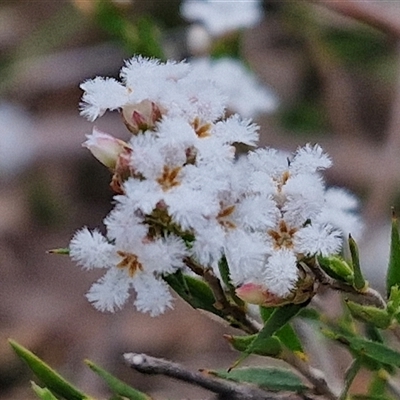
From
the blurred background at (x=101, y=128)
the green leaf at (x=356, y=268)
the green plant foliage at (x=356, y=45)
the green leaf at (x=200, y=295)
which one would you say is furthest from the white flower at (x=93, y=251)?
the green plant foliage at (x=356, y=45)

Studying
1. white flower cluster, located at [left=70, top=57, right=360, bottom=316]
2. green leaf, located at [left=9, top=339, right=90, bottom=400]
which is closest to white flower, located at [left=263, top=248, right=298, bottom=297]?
white flower cluster, located at [left=70, top=57, right=360, bottom=316]

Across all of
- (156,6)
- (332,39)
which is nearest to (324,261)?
(332,39)

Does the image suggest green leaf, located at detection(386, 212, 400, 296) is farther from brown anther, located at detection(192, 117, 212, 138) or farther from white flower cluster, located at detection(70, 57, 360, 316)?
brown anther, located at detection(192, 117, 212, 138)

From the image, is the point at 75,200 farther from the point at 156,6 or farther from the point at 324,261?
the point at 324,261

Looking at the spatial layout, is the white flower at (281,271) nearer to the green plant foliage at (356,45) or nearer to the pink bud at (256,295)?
the pink bud at (256,295)

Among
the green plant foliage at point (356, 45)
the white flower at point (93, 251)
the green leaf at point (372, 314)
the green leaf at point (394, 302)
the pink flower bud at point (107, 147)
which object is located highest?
the green plant foliage at point (356, 45)

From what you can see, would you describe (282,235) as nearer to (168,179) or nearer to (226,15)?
(168,179)
